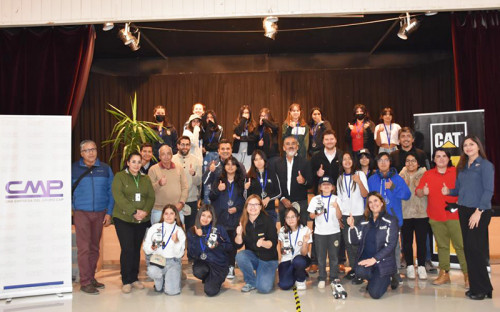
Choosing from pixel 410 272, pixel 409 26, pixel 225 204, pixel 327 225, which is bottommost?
pixel 410 272

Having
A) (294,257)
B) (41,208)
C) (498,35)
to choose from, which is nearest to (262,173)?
(294,257)

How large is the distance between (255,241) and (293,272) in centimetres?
52

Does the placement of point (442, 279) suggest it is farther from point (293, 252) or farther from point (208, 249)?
point (208, 249)

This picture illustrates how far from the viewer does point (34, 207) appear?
5.16m

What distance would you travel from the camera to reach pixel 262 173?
5.96 metres

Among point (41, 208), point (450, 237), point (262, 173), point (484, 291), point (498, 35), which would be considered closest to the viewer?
point (484, 291)

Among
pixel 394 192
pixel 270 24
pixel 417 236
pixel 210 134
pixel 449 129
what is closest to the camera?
pixel 394 192

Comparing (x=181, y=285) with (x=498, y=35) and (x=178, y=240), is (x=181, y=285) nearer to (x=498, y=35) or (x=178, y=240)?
(x=178, y=240)

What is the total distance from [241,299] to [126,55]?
7.79 meters

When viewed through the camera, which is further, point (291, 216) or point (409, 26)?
point (409, 26)

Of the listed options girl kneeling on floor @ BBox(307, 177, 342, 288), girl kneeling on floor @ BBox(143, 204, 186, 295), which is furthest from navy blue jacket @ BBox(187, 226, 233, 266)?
girl kneeling on floor @ BBox(307, 177, 342, 288)

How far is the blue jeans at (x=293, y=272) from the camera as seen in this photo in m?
5.30

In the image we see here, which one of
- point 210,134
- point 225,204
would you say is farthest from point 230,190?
point 210,134

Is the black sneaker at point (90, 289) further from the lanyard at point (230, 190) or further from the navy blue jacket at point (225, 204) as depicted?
the lanyard at point (230, 190)
